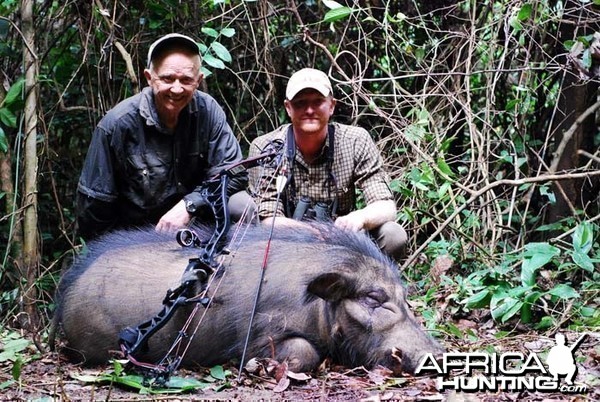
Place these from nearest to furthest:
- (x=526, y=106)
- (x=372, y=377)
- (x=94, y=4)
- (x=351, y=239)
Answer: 1. (x=372, y=377)
2. (x=351, y=239)
3. (x=94, y=4)
4. (x=526, y=106)

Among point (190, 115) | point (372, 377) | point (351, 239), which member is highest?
point (190, 115)

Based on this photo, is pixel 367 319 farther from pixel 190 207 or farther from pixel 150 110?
pixel 150 110

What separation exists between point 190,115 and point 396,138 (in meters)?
2.08

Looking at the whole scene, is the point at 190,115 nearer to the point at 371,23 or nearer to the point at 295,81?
the point at 295,81

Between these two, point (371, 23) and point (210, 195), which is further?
point (371, 23)

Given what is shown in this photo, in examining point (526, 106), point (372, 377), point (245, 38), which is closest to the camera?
point (372, 377)

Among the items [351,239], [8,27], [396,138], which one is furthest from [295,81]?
[8,27]

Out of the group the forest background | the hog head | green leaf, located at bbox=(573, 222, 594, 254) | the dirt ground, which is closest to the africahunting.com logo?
the dirt ground

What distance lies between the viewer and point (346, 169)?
18.1 ft

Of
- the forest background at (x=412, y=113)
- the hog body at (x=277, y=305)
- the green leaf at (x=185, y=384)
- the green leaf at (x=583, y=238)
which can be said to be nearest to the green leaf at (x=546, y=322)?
the forest background at (x=412, y=113)

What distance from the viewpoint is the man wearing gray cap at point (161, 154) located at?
5.32m

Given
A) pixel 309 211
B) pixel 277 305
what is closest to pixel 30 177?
pixel 309 211

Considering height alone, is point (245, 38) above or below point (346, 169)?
above

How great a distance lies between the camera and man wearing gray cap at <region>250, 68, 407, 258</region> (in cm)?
530
